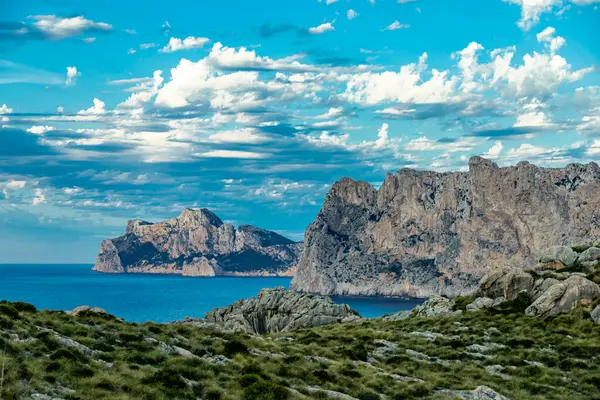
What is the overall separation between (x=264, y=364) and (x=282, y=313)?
169 ft

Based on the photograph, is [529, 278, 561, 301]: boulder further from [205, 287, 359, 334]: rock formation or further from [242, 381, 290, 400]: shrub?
[242, 381, 290, 400]: shrub

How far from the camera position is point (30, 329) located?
98.9 ft

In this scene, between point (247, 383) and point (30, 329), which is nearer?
point (247, 383)

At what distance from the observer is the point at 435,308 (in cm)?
Result: 7081

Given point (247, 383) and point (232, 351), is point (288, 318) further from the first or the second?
point (247, 383)

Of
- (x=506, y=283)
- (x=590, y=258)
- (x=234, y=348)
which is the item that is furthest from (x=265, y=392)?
(x=590, y=258)

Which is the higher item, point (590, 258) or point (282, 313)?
point (590, 258)

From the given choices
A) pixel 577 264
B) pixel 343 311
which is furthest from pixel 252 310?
pixel 577 264

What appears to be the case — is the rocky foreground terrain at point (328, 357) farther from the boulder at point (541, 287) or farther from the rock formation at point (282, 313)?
the rock formation at point (282, 313)

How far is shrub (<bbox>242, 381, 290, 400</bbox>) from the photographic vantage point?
2544 centimetres

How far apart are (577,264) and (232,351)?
5136 cm

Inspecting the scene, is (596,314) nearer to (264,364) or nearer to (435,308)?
(435,308)

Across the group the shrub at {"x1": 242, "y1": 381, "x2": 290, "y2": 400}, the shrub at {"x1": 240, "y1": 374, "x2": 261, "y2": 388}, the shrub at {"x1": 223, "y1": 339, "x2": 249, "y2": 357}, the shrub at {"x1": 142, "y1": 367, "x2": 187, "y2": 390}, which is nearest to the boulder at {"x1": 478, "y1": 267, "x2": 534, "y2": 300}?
the shrub at {"x1": 223, "y1": 339, "x2": 249, "y2": 357}

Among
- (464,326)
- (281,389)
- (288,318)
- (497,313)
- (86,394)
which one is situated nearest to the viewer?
(86,394)
